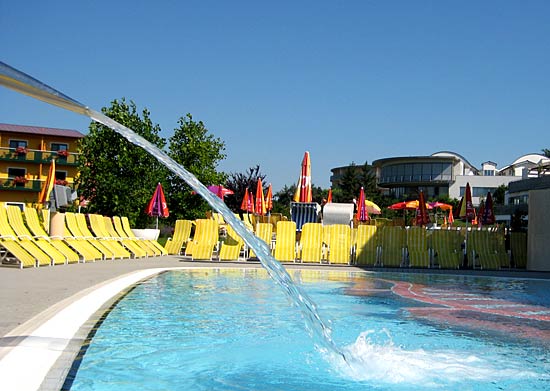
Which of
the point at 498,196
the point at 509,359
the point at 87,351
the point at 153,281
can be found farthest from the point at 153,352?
the point at 498,196

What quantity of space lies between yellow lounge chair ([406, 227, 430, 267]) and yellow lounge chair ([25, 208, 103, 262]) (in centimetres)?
816

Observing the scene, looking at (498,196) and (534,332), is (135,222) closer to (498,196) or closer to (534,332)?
(534,332)

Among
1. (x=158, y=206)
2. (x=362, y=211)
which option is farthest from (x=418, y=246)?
(x=158, y=206)

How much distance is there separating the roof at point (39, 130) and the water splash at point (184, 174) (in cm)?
5444

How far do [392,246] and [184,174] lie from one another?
1159 centimetres

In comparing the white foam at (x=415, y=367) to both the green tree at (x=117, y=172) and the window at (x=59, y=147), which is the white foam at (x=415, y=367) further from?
the window at (x=59, y=147)

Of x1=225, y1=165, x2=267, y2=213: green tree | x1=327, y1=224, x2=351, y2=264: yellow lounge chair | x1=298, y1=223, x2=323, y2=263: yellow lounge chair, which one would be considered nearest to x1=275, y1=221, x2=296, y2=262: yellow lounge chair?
x1=298, y1=223, x2=323, y2=263: yellow lounge chair

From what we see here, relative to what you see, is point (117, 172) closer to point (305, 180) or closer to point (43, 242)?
point (305, 180)

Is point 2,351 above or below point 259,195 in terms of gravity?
below

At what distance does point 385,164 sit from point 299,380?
7727 cm

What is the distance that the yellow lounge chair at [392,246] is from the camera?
1695 centimetres

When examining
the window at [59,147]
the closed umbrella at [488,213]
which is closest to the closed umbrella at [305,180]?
the closed umbrella at [488,213]

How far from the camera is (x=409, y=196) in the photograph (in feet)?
243

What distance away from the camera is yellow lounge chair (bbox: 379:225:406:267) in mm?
16953
